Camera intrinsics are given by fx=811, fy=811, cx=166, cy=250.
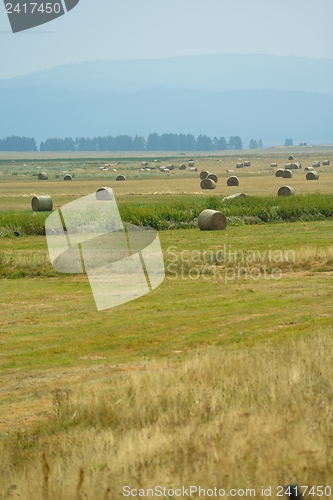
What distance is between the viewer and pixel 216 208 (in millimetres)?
41000

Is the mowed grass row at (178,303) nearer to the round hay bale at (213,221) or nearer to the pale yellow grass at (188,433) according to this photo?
the pale yellow grass at (188,433)

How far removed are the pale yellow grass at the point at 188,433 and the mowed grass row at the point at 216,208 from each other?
23.6 meters

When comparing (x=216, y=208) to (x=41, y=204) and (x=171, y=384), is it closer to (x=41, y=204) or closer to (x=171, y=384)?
(x=41, y=204)

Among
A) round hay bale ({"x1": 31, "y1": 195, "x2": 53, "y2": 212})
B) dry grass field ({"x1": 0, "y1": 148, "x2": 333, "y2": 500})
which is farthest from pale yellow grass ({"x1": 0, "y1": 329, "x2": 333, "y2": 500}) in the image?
round hay bale ({"x1": 31, "y1": 195, "x2": 53, "y2": 212})

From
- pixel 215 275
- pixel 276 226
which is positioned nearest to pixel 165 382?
pixel 215 275

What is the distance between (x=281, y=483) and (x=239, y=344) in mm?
7542

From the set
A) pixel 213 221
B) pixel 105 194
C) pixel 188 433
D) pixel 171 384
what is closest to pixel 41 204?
pixel 105 194

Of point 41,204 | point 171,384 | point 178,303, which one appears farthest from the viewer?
point 41,204

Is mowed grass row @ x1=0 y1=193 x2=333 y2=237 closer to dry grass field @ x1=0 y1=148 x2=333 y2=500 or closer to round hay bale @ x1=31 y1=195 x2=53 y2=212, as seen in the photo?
round hay bale @ x1=31 y1=195 x2=53 y2=212

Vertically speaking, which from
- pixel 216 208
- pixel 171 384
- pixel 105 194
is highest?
pixel 105 194

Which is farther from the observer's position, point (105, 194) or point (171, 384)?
point (105, 194)

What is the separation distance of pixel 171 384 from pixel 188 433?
7.62 feet

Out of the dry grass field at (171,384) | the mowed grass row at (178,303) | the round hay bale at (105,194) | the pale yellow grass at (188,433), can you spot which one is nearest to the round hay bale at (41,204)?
the round hay bale at (105,194)

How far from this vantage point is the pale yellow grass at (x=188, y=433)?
24.8 ft
